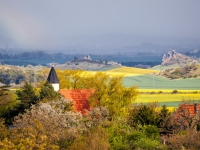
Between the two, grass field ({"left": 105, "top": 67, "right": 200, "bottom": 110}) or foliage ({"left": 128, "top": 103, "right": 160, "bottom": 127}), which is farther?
grass field ({"left": 105, "top": 67, "right": 200, "bottom": 110})

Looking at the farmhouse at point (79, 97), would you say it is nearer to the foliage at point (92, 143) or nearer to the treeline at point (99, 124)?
the treeline at point (99, 124)

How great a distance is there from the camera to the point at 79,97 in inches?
1521

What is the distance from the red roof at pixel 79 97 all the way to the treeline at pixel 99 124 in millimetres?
782

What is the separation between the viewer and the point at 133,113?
30.3m

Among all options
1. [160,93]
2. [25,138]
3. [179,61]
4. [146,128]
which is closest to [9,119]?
[146,128]

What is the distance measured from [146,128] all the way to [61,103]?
8045mm

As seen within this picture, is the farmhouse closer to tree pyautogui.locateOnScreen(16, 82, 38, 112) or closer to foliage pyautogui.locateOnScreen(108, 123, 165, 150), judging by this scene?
tree pyautogui.locateOnScreen(16, 82, 38, 112)

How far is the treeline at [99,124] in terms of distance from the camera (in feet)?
63.1

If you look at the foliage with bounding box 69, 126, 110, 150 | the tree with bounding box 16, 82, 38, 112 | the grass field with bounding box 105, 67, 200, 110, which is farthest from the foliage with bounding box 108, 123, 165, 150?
the grass field with bounding box 105, 67, 200, 110

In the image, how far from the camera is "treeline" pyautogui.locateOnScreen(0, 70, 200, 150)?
63.1 feet

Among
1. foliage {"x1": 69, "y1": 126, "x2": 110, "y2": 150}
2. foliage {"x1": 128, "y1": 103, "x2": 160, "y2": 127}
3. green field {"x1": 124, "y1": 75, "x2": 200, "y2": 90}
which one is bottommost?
green field {"x1": 124, "y1": 75, "x2": 200, "y2": 90}

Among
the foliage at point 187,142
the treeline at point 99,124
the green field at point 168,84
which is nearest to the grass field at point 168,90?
the green field at point 168,84

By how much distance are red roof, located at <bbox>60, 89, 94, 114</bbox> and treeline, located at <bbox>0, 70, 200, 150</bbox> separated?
78cm

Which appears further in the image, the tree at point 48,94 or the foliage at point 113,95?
the foliage at point 113,95
